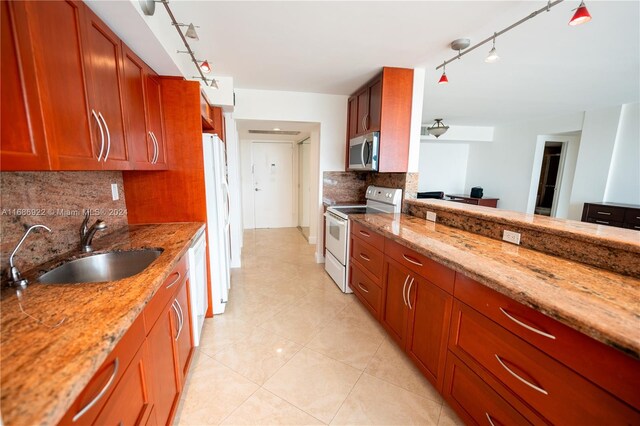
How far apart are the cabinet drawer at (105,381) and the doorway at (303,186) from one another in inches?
172

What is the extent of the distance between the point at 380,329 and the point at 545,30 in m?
2.64

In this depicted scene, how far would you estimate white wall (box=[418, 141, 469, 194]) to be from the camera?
21.6 feet

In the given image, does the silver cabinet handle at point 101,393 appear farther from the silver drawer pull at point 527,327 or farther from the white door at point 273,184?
the white door at point 273,184

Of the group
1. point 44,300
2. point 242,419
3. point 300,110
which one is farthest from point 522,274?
point 300,110

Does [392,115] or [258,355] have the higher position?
[392,115]

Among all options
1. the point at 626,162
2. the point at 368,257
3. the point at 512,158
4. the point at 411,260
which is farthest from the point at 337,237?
the point at 512,158

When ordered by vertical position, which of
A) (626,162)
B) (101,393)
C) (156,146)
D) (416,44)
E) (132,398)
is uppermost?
(416,44)

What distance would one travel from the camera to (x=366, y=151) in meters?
2.80

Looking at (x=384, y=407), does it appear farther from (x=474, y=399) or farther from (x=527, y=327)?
(x=527, y=327)

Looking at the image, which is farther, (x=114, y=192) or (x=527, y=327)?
(x=114, y=192)

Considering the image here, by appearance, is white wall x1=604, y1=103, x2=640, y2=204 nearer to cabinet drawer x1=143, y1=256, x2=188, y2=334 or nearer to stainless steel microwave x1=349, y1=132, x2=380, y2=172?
stainless steel microwave x1=349, y1=132, x2=380, y2=172

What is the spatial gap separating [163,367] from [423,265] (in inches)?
58.3

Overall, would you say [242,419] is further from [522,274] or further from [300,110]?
[300,110]

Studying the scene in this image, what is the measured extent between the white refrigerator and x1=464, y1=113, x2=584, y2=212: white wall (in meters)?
5.83
